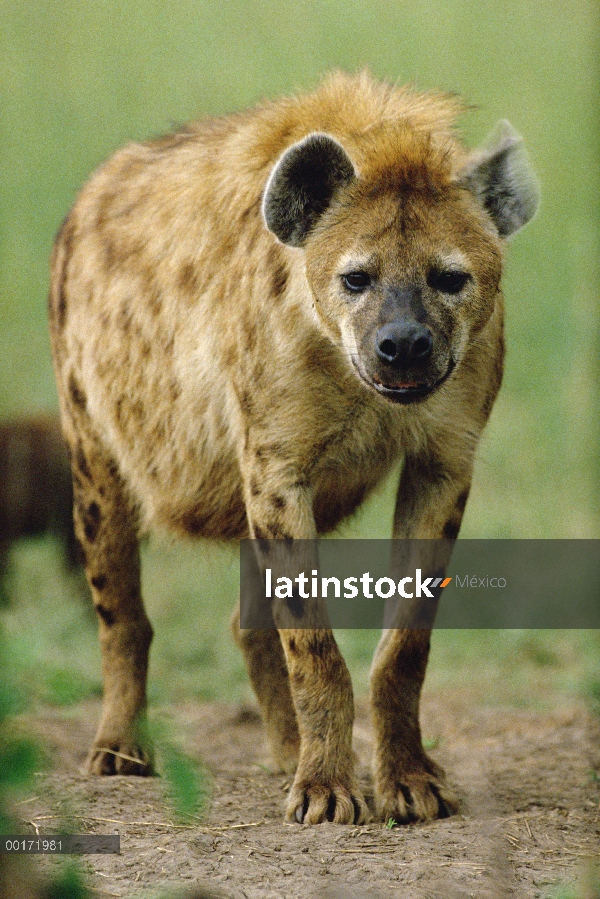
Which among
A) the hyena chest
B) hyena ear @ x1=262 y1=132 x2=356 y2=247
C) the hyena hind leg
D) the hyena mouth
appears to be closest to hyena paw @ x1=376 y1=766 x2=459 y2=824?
the hyena hind leg

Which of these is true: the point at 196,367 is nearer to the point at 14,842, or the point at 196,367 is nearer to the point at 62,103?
the point at 14,842

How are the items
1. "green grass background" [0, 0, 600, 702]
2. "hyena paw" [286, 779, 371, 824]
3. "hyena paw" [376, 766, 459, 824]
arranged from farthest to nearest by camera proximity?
"green grass background" [0, 0, 600, 702] → "hyena paw" [376, 766, 459, 824] → "hyena paw" [286, 779, 371, 824]

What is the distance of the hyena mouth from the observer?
9.27 ft

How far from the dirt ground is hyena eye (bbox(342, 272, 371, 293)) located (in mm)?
1085

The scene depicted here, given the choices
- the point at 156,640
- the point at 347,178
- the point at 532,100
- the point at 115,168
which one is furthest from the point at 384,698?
the point at 532,100

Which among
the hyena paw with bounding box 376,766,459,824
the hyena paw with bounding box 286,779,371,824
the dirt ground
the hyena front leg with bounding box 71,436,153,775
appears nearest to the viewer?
the dirt ground

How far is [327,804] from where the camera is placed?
2973mm

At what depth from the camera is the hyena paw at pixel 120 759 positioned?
3758mm

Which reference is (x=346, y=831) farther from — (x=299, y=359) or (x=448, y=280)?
(x=448, y=280)

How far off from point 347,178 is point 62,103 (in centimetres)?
276

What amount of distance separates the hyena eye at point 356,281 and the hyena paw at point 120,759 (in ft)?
5.50

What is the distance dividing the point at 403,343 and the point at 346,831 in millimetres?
1156

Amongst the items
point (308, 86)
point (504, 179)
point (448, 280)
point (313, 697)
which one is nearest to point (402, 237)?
point (448, 280)

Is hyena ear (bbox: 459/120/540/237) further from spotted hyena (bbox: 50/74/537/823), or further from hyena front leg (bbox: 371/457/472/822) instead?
hyena front leg (bbox: 371/457/472/822)
